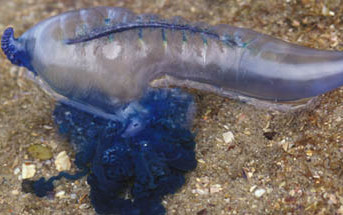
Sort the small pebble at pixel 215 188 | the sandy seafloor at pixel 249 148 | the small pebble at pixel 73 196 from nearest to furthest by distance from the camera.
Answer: the sandy seafloor at pixel 249 148
the small pebble at pixel 215 188
the small pebble at pixel 73 196

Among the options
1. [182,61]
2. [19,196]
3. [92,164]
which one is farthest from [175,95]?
[19,196]

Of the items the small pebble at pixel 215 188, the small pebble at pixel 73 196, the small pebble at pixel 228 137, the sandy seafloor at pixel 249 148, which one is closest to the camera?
the sandy seafloor at pixel 249 148

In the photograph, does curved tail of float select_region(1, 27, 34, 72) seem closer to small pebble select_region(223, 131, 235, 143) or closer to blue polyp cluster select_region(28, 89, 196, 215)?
blue polyp cluster select_region(28, 89, 196, 215)

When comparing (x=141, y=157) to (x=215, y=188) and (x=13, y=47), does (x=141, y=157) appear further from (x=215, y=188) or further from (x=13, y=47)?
(x=13, y=47)

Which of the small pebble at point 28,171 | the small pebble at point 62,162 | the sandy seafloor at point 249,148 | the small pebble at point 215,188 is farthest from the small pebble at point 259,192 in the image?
the small pebble at point 28,171

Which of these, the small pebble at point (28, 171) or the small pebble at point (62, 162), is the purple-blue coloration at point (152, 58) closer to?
the small pebble at point (62, 162)

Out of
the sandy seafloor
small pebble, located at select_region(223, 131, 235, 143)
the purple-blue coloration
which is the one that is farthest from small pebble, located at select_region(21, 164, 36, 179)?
small pebble, located at select_region(223, 131, 235, 143)

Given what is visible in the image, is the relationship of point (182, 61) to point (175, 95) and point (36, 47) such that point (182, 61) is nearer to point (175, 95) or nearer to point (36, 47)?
point (175, 95)
